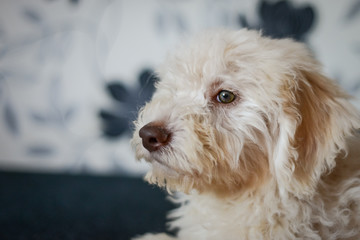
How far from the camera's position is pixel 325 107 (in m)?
1.10

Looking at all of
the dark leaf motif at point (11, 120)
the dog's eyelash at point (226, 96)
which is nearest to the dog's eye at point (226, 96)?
the dog's eyelash at point (226, 96)

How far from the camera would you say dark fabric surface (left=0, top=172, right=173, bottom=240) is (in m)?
1.57

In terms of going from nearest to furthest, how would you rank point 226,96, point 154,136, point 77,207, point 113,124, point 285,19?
point 154,136 < point 226,96 < point 77,207 < point 285,19 < point 113,124

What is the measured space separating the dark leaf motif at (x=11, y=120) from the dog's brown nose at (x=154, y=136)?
1.62 m

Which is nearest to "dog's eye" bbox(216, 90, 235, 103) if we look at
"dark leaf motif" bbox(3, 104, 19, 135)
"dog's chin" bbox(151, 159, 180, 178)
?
"dog's chin" bbox(151, 159, 180, 178)

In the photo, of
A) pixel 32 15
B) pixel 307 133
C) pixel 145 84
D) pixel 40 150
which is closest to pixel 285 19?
pixel 145 84

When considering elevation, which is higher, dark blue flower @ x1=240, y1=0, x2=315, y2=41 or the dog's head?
dark blue flower @ x1=240, y1=0, x2=315, y2=41

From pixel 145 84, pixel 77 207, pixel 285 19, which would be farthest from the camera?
pixel 145 84

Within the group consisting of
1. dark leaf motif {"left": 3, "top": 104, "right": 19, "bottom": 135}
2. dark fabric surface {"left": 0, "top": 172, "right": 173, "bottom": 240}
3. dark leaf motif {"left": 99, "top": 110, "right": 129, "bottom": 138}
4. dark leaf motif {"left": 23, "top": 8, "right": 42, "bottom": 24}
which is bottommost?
dark fabric surface {"left": 0, "top": 172, "right": 173, "bottom": 240}

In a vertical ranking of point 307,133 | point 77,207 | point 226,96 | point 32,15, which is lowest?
point 307,133

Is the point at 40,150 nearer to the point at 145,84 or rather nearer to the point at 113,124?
the point at 113,124

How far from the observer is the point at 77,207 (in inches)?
72.5

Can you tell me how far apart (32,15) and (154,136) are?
5.26ft

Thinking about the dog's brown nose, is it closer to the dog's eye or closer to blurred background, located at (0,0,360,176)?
the dog's eye
